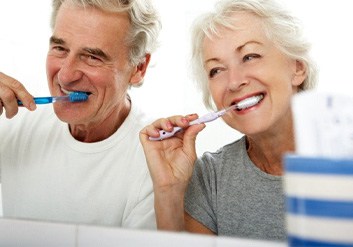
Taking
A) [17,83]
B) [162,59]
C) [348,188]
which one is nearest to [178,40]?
[162,59]

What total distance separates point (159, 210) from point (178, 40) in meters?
0.23

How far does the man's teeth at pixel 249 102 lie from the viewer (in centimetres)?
59

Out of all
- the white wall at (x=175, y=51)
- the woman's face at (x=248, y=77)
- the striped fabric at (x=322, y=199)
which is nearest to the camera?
the striped fabric at (x=322, y=199)

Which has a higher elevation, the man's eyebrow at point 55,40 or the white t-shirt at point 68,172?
the man's eyebrow at point 55,40

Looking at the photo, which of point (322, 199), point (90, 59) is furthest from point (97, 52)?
point (322, 199)

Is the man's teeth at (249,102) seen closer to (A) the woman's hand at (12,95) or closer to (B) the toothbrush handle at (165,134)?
(B) the toothbrush handle at (165,134)

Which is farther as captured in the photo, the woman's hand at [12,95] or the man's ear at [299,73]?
the woman's hand at [12,95]

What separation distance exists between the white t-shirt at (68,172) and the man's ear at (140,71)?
0.15 feet

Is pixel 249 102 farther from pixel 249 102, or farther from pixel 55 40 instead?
pixel 55 40

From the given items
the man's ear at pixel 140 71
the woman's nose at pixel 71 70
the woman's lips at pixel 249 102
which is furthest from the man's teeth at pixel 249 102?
the woman's nose at pixel 71 70

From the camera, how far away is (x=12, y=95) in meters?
0.66

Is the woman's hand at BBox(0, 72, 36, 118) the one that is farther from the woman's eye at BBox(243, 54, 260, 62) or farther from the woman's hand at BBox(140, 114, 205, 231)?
the woman's eye at BBox(243, 54, 260, 62)

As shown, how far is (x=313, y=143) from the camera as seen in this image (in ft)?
0.95

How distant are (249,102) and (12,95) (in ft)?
1.12
